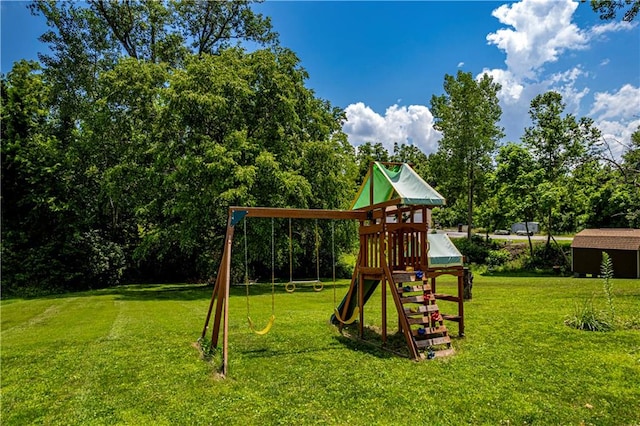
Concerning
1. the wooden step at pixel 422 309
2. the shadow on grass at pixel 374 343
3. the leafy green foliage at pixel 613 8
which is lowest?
the shadow on grass at pixel 374 343

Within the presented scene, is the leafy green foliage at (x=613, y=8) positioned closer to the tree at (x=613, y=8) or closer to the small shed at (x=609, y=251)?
the tree at (x=613, y=8)

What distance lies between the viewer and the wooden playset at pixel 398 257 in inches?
299

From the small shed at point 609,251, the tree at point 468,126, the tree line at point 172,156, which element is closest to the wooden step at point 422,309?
the tree line at point 172,156

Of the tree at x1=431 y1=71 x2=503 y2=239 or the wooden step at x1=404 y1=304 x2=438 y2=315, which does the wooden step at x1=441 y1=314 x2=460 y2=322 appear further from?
the tree at x1=431 y1=71 x2=503 y2=239

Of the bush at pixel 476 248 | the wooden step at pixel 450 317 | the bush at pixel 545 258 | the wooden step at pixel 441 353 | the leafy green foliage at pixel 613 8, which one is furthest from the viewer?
the bush at pixel 476 248

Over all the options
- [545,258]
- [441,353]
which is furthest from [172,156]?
[545,258]

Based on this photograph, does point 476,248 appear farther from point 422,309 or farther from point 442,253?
point 422,309

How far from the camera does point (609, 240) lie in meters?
20.2

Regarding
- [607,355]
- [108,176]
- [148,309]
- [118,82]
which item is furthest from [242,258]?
[607,355]

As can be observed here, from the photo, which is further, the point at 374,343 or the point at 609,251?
the point at 609,251

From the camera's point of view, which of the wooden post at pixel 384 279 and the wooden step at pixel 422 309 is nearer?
the wooden step at pixel 422 309

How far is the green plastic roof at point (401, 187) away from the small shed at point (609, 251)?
647 inches

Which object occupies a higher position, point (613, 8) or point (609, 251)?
point (613, 8)

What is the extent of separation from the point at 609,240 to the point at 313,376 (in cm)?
1969
